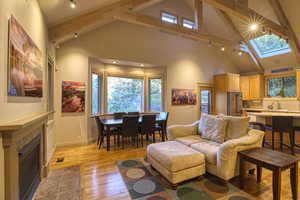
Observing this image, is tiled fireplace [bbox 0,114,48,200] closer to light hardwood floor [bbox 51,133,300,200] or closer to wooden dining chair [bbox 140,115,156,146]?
light hardwood floor [bbox 51,133,300,200]

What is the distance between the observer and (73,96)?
4301mm

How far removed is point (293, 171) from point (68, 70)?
5212mm

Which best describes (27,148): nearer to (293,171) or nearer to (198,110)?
(293,171)

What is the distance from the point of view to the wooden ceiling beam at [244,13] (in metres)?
3.68

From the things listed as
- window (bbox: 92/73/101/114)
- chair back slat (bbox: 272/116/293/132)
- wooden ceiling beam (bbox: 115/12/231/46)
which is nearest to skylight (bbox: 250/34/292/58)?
wooden ceiling beam (bbox: 115/12/231/46)

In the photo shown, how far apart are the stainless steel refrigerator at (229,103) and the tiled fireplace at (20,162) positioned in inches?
276

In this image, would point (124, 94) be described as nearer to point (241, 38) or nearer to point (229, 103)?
point (229, 103)

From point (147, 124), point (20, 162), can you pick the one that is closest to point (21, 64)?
point (20, 162)

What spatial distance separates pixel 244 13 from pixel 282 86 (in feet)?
14.8

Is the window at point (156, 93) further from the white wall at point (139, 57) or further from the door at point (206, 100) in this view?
the door at point (206, 100)

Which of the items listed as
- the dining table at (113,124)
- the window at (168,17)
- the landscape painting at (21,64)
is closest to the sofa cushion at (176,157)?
the dining table at (113,124)

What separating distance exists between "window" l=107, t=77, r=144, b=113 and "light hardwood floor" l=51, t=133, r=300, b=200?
1876 mm

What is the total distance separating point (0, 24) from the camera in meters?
1.23

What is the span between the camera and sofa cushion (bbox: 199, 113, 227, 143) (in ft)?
9.68
